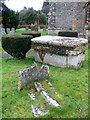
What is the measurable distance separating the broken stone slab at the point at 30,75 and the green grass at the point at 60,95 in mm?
152

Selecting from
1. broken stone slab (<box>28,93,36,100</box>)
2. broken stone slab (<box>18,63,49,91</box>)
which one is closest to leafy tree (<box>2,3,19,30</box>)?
broken stone slab (<box>18,63,49,91</box>)

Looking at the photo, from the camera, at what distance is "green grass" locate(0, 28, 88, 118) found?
576 centimetres

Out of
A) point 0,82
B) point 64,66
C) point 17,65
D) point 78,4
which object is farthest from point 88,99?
point 78,4

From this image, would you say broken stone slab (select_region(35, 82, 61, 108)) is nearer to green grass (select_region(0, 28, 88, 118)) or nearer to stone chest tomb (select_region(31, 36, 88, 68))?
green grass (select_region(0, 28, 88, 118))

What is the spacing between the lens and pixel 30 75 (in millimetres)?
7344

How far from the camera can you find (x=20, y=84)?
6.97m

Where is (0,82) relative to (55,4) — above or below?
below

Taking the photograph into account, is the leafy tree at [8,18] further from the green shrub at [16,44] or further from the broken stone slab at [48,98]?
the broken stone slab at [48,98]

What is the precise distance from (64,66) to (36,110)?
4762 mm

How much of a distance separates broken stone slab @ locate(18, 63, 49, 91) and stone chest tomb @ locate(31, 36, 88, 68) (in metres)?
2.46

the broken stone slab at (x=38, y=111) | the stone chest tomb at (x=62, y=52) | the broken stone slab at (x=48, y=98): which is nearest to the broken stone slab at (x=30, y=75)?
the broken stone slab at (x=48, y=98)

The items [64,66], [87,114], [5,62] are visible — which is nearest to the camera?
[87,114]

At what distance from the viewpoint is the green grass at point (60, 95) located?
576 centimetres

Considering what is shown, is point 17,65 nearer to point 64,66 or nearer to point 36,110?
point 64,66
